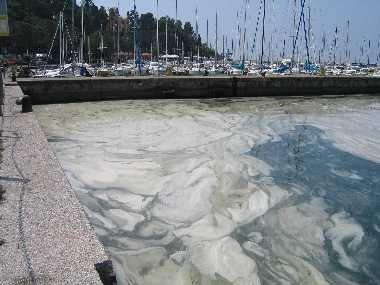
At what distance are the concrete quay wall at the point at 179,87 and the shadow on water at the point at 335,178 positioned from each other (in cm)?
1286

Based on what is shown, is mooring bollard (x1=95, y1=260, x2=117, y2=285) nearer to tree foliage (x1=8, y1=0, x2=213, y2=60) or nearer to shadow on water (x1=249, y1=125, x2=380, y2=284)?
shadow on water (x1=249, y1=125, x2=380, y2=284)

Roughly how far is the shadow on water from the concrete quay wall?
506 inches

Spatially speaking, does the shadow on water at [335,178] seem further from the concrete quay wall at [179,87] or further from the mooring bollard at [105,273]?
the concrete quay wall at [179,87]

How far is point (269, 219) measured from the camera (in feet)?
24.9

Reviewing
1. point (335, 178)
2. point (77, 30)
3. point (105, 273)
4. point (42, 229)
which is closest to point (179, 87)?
point (335, 178)

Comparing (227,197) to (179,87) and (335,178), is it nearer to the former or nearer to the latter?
(335,178)

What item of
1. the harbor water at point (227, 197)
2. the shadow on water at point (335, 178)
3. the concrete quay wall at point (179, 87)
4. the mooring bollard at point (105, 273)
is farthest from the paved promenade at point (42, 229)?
the concrete quay wall at point (179, 87)

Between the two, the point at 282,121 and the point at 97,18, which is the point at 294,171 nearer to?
the point at 282,121

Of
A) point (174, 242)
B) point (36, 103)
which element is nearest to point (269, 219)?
point (174, 242)

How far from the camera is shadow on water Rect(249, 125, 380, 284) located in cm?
674

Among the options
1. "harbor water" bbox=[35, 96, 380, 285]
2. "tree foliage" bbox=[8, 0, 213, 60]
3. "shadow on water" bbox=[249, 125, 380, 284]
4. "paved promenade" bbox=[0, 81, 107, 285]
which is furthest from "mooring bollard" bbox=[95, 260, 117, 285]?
"tree foliage" bbox=[8, 0, 213, 60]

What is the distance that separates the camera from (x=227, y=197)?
862 centimetres

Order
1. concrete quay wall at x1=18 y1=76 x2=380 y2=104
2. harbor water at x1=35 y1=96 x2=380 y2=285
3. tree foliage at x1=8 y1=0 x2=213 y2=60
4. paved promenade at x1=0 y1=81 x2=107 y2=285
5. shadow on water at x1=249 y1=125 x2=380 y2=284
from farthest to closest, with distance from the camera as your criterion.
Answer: tree foliage at x1=8 y1=0 x2=213 y2=60, concrete quay wall at x1=18 y1=76 x2=380 y2=104, shadow on water at x1=249 y1=125 x2=380 y2=284, harbor water at x1=35 y1=96 x2=380 y2=285, paved promenade at x1=0 y1=81 x2=107 y2=285

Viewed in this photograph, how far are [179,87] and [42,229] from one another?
22.8 m
